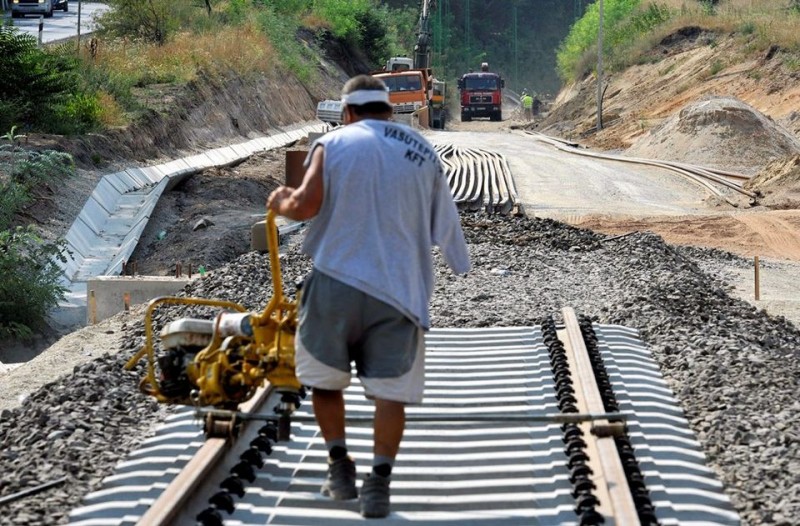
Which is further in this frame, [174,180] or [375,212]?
[174,180]

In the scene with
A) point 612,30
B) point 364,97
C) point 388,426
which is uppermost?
point 364,97

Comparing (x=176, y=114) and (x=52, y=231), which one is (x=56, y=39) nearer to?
(x=176, y=114)

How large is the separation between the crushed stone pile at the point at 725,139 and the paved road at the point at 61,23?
63.3ft

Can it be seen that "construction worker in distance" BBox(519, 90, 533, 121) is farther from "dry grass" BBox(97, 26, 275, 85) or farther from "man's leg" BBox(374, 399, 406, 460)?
"man's leg" BBox(374, 399, 406, 460)

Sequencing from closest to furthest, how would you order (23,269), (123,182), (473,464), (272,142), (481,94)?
(473,464) < (23,269) < (123,182) < (272,142) < (481,94)

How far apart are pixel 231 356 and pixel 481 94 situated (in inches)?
2548

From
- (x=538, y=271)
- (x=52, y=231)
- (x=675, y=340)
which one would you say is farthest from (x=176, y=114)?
(x=675, y=340)

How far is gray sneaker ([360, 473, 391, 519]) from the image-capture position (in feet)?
17.7

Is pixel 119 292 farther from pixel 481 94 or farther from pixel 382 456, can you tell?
pixel 481 94

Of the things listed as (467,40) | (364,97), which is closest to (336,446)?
(364,97)

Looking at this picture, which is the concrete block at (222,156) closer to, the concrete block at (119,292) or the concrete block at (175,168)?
the concrete block at (175,168)

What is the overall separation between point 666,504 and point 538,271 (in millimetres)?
8051

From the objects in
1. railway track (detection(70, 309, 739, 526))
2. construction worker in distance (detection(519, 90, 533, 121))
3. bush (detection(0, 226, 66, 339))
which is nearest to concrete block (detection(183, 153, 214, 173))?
bush (detection(0, 226, 66, 339))

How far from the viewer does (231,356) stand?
6.15 m
